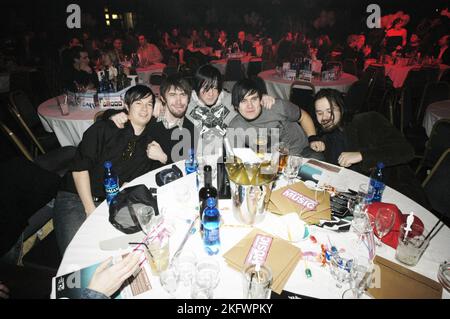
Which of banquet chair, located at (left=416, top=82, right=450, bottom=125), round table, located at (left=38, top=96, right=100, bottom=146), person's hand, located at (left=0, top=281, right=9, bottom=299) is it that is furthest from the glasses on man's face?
banquet chair, located at (left=416, top=82, right=450, bottom=125)

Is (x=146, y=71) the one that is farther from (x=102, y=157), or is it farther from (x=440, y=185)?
(x=440, y=185)

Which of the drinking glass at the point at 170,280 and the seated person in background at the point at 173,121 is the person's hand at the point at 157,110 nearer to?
the seated person in background at the point at 173,121

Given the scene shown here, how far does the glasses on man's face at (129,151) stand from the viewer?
6.98ft

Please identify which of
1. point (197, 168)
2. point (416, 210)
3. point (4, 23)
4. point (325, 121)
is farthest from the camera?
point (4, 23)

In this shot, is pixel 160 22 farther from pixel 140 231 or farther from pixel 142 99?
pixel 140 231

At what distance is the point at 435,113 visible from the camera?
11.2 ft

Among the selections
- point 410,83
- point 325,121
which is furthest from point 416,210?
point 410,83

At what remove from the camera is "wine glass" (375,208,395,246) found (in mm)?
1294

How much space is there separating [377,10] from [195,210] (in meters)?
12.6

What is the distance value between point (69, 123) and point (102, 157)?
1.58 m

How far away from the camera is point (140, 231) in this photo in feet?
4.48

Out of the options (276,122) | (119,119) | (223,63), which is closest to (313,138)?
(276,122)

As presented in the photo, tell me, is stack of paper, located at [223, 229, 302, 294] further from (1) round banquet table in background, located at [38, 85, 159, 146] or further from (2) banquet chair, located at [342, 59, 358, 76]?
(2) banquet chair, located at [342, 59, 358, 76]

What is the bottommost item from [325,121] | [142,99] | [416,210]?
[416,210]
